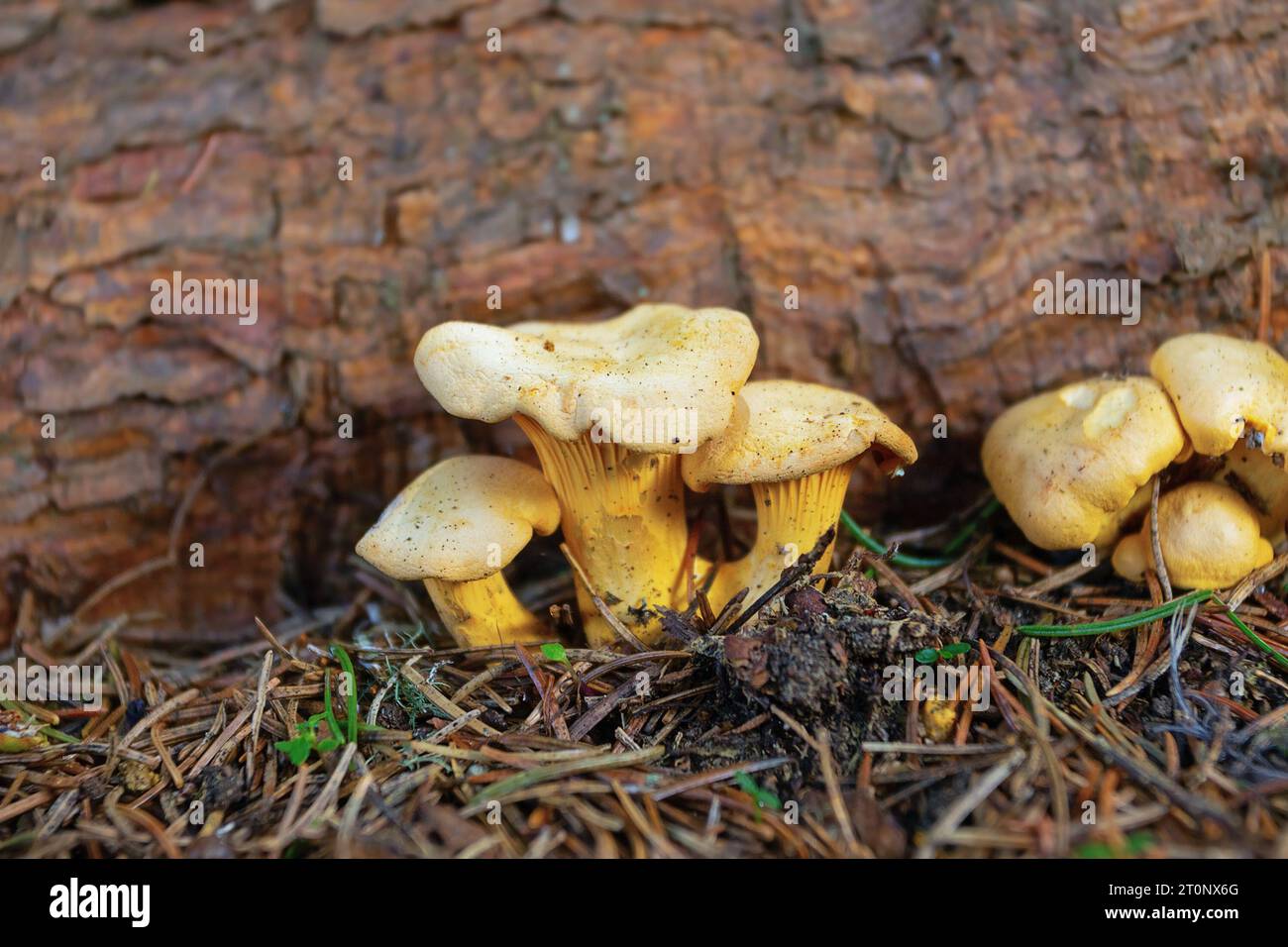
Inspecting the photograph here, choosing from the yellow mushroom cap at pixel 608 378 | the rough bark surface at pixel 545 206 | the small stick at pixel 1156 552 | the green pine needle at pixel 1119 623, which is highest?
the rough bark surface at pixel 545 206

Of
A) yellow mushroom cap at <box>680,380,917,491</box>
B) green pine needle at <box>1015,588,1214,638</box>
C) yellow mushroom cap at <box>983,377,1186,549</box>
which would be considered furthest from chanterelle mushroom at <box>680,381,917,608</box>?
green pine needle at <box>1015,588,1214,638</box>

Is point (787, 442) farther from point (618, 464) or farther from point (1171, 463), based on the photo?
point (1171, 463)

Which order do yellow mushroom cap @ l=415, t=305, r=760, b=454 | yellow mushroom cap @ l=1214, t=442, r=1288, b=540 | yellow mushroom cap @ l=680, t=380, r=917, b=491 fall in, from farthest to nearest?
yellow mushroom cap @ l=1214, t=442, r=1288, b=540
yellow mushroom cap @ l=680, t=380, r=917, b=491
yellow mushroom cap @ l=415, t=305, r=760, b=454

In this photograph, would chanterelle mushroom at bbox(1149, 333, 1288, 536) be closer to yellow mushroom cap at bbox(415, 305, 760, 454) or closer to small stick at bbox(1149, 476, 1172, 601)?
small stick at bbox(1149, 476, 1172, 601)

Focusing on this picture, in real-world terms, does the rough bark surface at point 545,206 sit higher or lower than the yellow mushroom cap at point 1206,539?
higher

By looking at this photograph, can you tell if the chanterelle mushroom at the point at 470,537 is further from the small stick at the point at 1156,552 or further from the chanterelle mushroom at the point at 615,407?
the small stick at the point at 1156,552

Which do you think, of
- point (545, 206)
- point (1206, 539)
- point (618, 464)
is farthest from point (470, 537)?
point (1206, 539)

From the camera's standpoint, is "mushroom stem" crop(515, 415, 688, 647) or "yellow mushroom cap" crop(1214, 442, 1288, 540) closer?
"mushroom stem" crop(515, 415, 688, 647)

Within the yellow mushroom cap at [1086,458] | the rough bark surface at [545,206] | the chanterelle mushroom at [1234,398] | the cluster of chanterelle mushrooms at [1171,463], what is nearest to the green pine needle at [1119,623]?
the cluster of chanterelle mushrooms at [1171,463]
